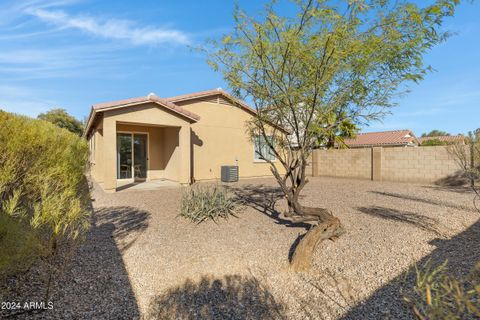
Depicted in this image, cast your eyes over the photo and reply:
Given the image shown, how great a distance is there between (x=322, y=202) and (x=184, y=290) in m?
6.21

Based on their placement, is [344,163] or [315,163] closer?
[344,163]

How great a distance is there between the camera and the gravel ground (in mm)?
3434

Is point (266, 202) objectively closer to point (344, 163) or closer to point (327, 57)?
point (327, 57)

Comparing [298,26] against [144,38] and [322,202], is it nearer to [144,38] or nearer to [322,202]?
[322,202]

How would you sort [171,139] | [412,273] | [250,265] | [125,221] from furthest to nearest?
[171,139] → [125,221] → [250,265] → [412,273]

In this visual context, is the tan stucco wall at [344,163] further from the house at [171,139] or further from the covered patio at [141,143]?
the covered patio at [141,143]

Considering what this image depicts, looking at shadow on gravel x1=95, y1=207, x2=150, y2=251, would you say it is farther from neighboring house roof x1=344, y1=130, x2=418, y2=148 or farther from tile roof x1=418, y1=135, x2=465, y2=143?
neighboring house roof x1=344, y1=130, x2=418, y2=148

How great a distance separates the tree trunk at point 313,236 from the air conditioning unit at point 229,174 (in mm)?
9162

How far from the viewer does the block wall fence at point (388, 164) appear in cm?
1348

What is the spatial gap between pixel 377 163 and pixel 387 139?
15679 millimetres

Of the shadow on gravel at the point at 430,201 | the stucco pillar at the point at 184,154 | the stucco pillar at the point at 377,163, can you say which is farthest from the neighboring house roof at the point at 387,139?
the stucco pillar at the point at 184,154

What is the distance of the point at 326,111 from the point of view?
535 cm

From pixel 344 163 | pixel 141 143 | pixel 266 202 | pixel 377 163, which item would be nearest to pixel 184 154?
pixel 141 143

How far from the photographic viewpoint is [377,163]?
1548 cm
